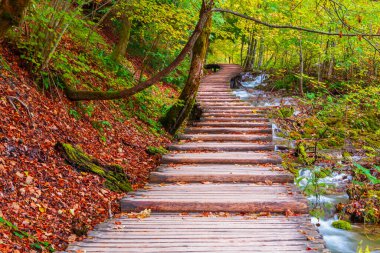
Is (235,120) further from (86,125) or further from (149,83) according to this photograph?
(149,83)

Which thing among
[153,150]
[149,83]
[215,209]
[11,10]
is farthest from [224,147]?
[11,10]

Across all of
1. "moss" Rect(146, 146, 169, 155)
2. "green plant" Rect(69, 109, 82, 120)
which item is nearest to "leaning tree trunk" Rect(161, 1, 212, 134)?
"moss" Rect(146, 146, 169, 155)

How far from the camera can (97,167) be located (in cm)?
596

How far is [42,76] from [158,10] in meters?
4.22

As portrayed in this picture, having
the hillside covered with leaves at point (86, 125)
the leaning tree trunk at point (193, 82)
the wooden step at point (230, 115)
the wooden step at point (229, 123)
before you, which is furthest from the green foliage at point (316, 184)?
the leaning tree trunk at point (193, 82)

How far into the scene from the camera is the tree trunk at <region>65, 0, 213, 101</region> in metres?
5.97

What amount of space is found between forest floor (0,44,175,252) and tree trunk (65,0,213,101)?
0.93 ft

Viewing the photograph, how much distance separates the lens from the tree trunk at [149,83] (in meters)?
5.97

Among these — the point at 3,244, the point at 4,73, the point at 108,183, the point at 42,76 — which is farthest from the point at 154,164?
the point at 3,244

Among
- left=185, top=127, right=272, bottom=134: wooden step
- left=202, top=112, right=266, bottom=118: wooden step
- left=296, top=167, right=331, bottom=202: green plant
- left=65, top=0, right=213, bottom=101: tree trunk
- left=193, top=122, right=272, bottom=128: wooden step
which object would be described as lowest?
left=296, top=167, right=331, bottom=202: green plant

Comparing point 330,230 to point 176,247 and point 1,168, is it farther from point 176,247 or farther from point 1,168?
point 1,168

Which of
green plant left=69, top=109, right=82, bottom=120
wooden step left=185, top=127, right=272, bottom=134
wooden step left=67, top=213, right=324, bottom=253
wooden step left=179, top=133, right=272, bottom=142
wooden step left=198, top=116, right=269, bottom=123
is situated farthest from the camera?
wooden step left=198, top=116, right=269, bottom=123

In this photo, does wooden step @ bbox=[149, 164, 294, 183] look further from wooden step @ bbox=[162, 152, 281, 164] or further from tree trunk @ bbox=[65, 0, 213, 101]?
tree trunk @ bbox=[65, 0, 213, 101]

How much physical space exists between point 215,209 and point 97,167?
2.35 metres
